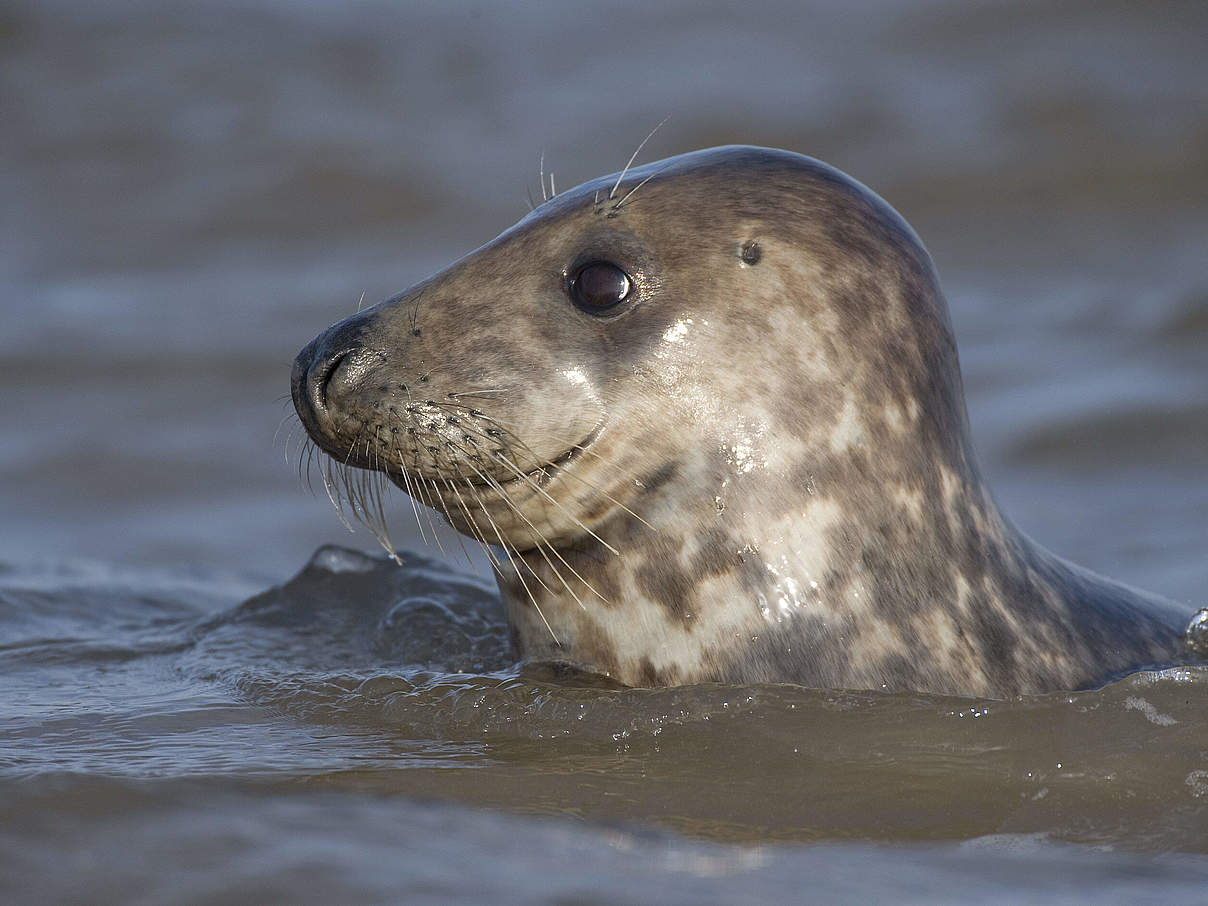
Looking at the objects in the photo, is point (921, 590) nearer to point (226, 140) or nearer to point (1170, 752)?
point (1170, 752)

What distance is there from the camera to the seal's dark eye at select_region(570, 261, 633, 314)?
3324mm

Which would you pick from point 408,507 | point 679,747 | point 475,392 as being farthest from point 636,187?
point 408,507

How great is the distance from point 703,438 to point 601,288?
0.36m

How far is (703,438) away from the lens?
3.25 m

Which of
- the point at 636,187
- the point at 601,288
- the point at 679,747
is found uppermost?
the point at 636,187

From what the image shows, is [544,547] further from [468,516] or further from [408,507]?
[408,507]

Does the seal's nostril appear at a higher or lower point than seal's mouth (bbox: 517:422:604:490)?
higher

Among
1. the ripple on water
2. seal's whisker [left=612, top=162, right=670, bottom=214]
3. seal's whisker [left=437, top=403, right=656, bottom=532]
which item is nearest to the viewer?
the ripple on water

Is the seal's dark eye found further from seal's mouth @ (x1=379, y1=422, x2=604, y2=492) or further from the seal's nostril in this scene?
the seal's nostril

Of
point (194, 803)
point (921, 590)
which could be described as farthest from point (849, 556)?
point (194, 803)

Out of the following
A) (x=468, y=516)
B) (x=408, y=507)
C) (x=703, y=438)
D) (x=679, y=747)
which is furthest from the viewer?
(x=408, y=507)

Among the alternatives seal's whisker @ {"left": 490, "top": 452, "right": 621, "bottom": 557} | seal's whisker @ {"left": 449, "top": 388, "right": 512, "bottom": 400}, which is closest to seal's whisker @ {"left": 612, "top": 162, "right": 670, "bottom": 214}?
seal's whisker @ {"left": 449, "top": 388, "right": 512, "bottom": 400}

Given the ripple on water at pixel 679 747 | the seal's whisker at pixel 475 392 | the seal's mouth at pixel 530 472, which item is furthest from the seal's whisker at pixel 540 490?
the ripple on water at pixel 679 747

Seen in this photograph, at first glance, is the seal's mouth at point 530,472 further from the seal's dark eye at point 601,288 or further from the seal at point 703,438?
the seal's dark eye at point 601,288
